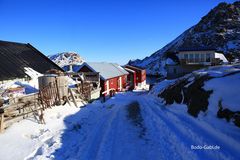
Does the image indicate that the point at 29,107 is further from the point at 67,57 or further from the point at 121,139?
the point at 67,57

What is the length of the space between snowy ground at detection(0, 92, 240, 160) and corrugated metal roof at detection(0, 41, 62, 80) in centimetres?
1067

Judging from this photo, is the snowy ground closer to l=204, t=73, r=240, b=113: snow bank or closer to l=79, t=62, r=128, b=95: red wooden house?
l=204, t=73, r=240, b=113: snow bank

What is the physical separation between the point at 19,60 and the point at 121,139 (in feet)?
65.4

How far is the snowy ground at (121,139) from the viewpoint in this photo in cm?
890

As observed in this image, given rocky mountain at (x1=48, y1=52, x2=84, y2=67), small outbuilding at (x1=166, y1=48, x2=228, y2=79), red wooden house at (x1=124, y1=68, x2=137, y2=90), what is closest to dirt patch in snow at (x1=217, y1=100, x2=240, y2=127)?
small outbuilding at (x1=166, y1=48, x2=228, y2=79)

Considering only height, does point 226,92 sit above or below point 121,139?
above

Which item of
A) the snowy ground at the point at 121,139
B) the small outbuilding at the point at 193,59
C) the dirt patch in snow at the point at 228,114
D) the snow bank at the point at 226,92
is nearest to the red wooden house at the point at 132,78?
the small outbuilding at the point at 193,59

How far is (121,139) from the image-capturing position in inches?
431

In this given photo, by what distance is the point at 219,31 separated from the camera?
130m

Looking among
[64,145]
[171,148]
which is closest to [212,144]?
[171,148]

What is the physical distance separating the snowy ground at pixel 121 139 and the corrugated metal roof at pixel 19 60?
10.7 metres

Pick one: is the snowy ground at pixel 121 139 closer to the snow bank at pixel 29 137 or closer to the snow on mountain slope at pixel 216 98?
the snow bank at pixel 29 137

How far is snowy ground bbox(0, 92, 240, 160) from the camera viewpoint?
8.90 metres

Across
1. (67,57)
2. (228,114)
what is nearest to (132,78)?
(228,114)
